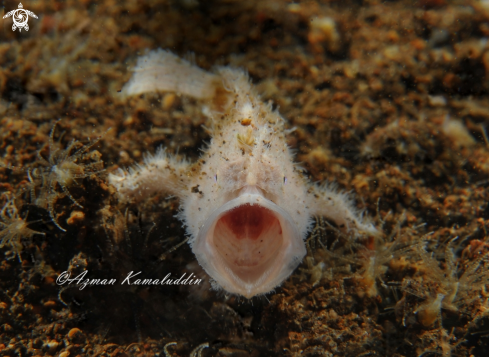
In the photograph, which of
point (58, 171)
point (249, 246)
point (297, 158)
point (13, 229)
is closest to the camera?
point (249, 246)

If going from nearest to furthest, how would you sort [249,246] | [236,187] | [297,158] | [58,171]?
[236,187] → [249,246] → [58,171] → [297,158]

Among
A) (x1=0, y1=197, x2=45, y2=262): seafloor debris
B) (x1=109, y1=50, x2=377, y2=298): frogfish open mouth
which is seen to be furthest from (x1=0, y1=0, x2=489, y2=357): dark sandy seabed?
(x1=109, y1=50, x2=377, y2=298): frogfish open mouth

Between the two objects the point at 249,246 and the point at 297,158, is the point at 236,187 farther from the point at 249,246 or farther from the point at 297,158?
the point at 297,158

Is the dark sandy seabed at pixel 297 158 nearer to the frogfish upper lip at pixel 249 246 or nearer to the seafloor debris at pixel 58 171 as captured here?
the seafloor debris at pixel 58 171

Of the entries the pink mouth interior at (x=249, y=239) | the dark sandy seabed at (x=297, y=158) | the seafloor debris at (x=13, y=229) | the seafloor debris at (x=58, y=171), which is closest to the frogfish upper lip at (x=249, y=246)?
the pink mouth interior at (x=249, y=239)

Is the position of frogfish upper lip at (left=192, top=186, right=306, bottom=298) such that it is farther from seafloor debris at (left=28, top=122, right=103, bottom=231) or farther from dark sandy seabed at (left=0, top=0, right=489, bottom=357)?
seafloor debris at (left=28, top=122, right=103, bottom=231)

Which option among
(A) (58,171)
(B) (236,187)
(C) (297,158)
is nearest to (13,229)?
(A) (58,171)

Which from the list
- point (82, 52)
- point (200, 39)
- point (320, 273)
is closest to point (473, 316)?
point (320, 273)
